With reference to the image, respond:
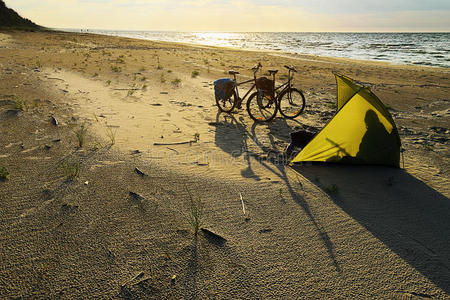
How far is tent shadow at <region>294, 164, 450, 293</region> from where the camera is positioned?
8.98 feet

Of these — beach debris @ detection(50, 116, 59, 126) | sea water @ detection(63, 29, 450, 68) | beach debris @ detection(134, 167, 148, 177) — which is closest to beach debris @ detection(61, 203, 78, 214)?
beach debris @ detection(134, 167, 148, 177)

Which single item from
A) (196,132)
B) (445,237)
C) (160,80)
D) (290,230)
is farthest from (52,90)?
(445,237)

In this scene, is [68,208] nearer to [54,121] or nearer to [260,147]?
[260,147]

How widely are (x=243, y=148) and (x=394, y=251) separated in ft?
10.4

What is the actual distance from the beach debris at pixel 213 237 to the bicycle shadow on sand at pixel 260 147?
113cm

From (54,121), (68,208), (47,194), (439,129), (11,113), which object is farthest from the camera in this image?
(439,129)

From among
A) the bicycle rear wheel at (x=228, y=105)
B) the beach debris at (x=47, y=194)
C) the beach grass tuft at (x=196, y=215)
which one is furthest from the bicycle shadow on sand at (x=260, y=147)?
the beach debris at (x=47, y=194)

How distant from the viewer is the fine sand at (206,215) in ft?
7.71

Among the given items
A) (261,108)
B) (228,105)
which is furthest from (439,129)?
(228,105)

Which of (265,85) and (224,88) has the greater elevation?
(265,85)

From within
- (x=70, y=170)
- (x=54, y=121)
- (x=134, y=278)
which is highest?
(x=54, y=121)

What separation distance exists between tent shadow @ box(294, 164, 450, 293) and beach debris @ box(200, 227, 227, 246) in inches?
68.9

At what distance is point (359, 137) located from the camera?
4.44m

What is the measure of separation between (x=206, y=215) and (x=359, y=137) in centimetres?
302
